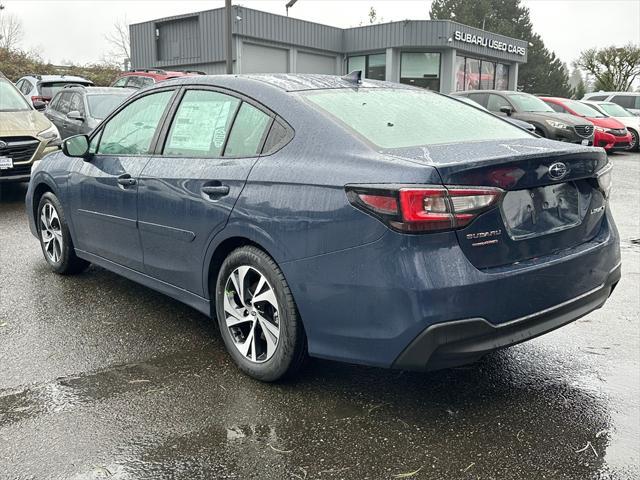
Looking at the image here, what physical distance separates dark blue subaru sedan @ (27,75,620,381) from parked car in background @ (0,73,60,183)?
5.24 meters

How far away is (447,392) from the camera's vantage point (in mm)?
3252

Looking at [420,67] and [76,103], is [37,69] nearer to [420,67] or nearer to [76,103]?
[420,67]

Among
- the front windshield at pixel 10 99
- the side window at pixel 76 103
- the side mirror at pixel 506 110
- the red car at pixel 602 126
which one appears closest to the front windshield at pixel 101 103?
the side window at pixel 76 103

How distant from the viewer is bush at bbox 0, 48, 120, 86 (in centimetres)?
3188

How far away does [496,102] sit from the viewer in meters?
15.8

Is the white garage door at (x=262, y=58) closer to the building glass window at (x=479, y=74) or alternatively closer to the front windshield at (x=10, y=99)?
the building glass window at (x=479, y=74)

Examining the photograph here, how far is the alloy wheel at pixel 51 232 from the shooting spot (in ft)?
17.2

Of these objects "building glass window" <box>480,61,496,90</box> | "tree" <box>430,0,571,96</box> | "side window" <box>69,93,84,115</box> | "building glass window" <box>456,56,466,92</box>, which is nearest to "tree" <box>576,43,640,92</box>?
"tree" <box>430,0,571,96</box>

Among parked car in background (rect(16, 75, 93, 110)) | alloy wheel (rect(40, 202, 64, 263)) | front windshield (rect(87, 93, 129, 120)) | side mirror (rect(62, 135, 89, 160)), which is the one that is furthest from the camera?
parked car in background (rect(16, 75, 93, 110))

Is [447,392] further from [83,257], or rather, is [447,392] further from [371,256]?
[83,257]

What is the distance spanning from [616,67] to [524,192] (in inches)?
1843

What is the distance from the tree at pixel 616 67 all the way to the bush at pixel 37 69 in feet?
106

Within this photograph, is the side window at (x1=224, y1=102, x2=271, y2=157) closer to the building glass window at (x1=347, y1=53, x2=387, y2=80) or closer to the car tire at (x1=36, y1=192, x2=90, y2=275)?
the car tire at (x1=36, y1=192, x2=90, y2=275)

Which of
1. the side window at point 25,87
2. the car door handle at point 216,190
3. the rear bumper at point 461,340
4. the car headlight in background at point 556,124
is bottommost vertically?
the rear bumper at point 461,340
